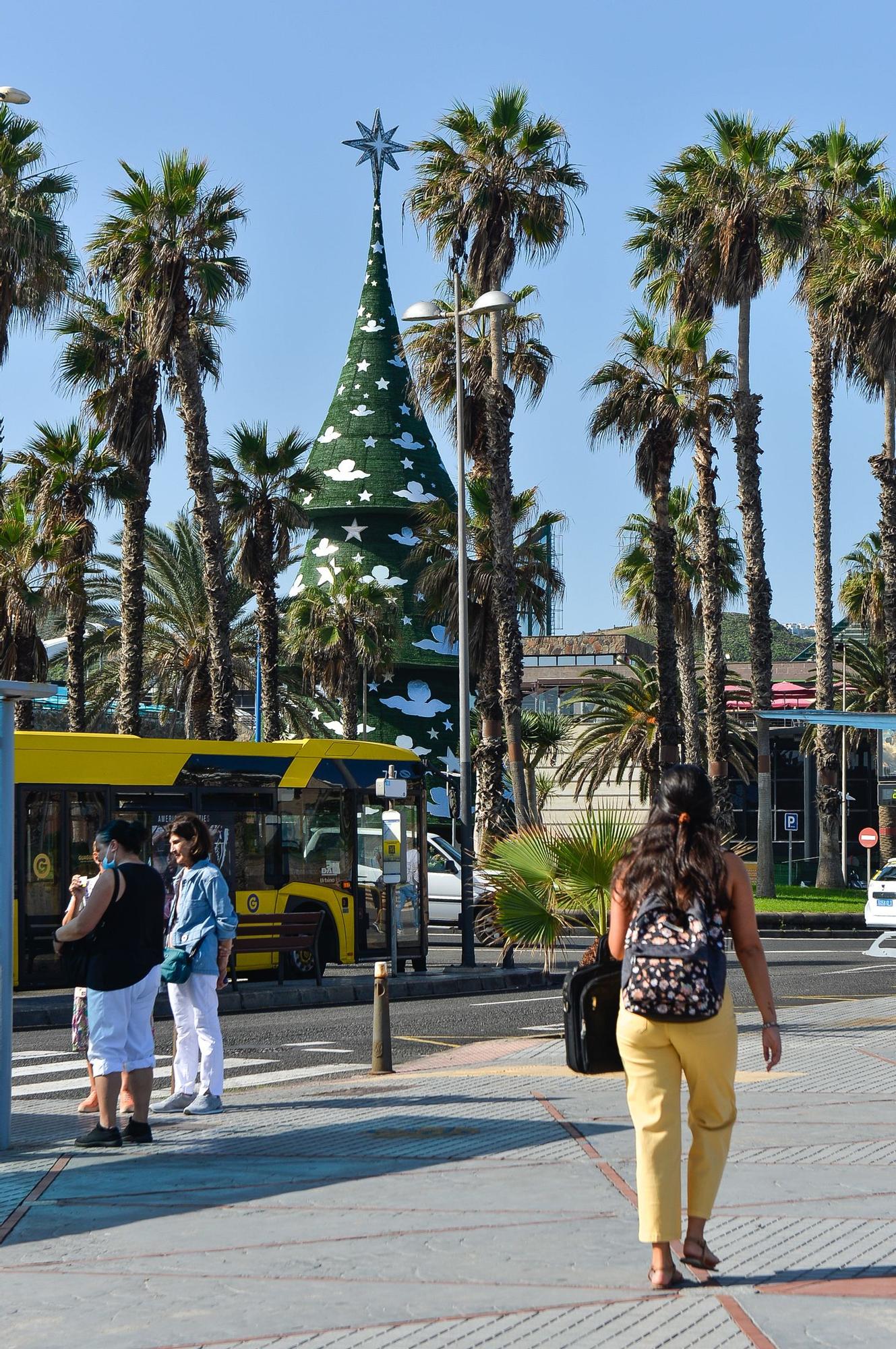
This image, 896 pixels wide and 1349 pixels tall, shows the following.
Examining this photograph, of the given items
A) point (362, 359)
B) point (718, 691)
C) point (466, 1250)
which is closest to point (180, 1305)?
point (466, 1250)

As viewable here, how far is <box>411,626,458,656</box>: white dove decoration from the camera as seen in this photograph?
60.6m

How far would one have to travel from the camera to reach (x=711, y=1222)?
6.37m

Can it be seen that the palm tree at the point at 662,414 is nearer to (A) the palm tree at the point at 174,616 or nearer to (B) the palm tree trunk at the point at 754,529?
(B) the palm tree trunk at the point at 754,529

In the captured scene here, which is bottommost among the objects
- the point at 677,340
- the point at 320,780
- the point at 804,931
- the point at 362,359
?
the point at 804,931

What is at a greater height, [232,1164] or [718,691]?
[718,691]

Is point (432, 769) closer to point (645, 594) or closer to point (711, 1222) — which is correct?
point (645, 594)

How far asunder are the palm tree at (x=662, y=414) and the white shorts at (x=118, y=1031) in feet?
98.6

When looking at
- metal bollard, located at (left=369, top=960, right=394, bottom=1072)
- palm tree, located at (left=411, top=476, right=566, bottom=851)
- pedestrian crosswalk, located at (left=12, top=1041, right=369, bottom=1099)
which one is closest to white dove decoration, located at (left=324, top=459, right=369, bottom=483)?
palm tree, located at (left=411, top=476, right=566, bottom=851)

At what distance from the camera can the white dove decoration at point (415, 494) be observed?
2389 inches

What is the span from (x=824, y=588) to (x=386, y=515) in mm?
24999

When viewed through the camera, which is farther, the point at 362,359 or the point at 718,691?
the point at 362,359

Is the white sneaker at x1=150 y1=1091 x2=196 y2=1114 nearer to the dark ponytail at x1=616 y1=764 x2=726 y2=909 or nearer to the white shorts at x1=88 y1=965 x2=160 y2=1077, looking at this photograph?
the white shorts at x1=88 y1=965 x2=160 y2=1077

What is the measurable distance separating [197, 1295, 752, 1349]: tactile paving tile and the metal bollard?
21.5 feet

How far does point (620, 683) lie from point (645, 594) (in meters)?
3.20
